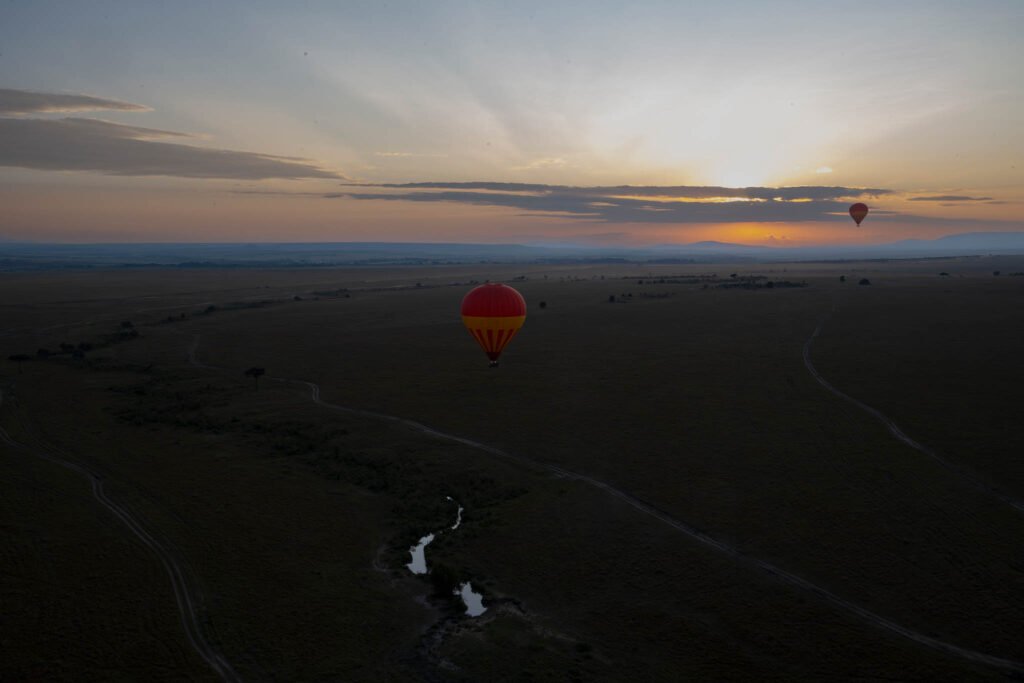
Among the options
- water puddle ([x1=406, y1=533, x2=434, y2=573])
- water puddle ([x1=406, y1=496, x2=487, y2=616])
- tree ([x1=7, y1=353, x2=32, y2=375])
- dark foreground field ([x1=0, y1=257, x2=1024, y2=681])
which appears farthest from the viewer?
tree ([x1=7, y1=353, x2=32, y2=375])

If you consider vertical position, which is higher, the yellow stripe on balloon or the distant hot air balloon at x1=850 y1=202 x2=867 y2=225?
the distant hot air balloon at x1=850 y1=202 x2=867 y2=225

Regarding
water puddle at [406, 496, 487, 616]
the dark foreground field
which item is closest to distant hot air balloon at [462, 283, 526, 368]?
the dark foreground field

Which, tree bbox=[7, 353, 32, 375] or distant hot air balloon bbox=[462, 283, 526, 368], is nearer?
distant hot air balloon bbox=[462, 283, 526, 368]

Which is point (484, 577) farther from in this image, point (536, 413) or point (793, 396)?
point (793, 396)

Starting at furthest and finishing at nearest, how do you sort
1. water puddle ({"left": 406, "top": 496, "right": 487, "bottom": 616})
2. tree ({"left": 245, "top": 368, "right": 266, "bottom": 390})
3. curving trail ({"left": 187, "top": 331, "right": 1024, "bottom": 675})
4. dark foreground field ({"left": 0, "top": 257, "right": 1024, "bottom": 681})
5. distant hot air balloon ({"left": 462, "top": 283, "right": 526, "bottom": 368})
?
tree ({"left": 245, "top": 368, "right": 266, "bottom": 390}), distant hot air balloon ({"left": 462, "top": 283, "right": 526, "bottom": 368}), water puddle ({"left": 406, "top": 496, "right": 487, "bottom": 616}), dark foreground field ({"left": 0, "top": 257, "right": 1024, "bottom": 681}), curving trail ({"left": 187, "top": 331, "right": 1024, "bottom": 675})

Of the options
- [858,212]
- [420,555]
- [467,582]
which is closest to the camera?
[467,582]

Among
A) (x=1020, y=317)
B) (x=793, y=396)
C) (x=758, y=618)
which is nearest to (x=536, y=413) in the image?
(x=793, y=396)

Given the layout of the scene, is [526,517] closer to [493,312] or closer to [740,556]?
[740,556]

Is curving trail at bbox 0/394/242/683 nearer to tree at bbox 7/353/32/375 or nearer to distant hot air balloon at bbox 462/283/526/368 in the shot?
distant hot air balloon at bbox 462/283/526/368

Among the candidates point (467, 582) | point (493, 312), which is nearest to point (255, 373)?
point (493, 312)
